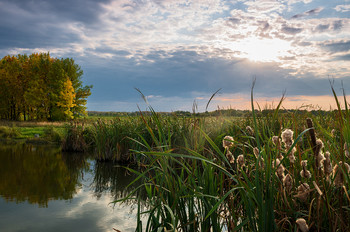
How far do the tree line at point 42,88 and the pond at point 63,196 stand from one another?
26.4 metres

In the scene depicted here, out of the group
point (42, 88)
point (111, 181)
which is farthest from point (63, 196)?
point (42, 88)

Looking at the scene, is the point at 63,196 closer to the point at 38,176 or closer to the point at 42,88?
the point at 38,176

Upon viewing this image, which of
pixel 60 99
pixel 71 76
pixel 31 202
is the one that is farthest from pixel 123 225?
pixel 71 76

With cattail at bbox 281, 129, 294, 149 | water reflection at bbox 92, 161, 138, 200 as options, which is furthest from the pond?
cattail at bbox 281, 129, 294, 149

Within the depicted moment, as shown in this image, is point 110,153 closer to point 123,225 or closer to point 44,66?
point 123,225

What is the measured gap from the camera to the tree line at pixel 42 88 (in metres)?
35.8

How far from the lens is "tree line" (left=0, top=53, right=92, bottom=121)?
117ft

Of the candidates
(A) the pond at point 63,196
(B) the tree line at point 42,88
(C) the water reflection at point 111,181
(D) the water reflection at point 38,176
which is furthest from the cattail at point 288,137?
(B) the tree line at point 42,88

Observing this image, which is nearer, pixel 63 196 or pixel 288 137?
pixel 288 137

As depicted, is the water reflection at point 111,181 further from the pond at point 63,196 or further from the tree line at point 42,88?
the tree line at point 42,88

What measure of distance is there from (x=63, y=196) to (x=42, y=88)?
115 ft

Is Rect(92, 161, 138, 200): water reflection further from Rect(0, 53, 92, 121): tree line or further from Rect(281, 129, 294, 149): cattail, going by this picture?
Rect(0, 53, 92, 121): tree line

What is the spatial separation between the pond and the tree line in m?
26.4

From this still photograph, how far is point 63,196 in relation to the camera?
6.64 m
